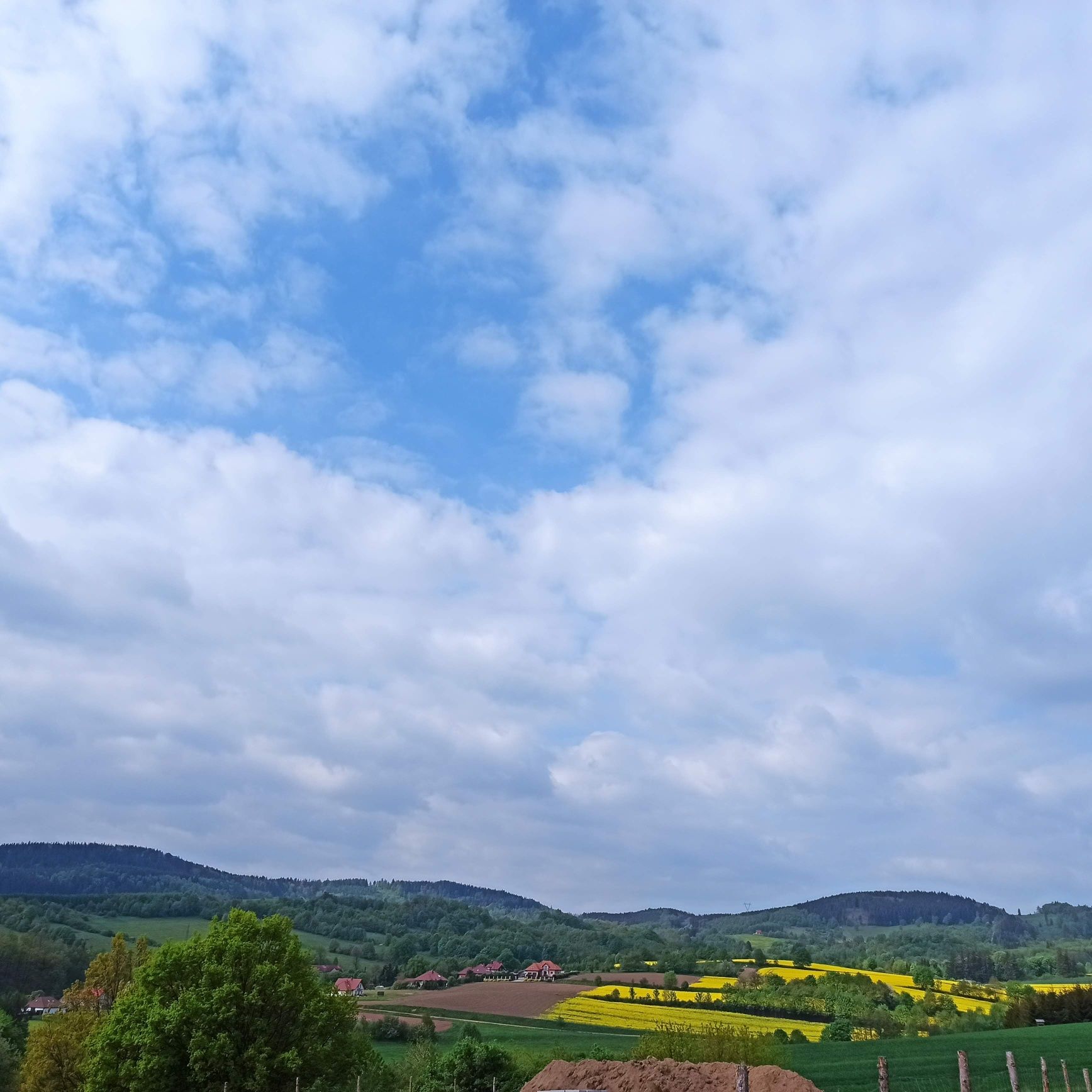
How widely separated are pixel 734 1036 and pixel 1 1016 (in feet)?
171

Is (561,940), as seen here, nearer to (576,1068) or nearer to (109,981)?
(109,981)

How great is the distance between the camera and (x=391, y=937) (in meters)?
186

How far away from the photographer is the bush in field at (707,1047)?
5803cm

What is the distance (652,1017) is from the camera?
3802 inches

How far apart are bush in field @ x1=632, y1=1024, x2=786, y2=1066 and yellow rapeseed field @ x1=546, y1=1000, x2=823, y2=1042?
2333cm

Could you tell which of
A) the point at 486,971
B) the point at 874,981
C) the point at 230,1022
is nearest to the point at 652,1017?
the point at 874,981

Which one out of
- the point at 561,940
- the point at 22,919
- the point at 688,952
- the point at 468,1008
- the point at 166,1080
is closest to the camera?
the point at 166,1080

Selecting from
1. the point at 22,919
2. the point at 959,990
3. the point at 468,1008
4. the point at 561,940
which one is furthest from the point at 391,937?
the point at 959,990

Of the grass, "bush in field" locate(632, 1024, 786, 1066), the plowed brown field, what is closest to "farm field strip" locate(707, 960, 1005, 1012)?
the plowed brown field

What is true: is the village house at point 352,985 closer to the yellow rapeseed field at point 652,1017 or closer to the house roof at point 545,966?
the house roof at point 545,966

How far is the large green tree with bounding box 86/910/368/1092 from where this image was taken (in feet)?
139

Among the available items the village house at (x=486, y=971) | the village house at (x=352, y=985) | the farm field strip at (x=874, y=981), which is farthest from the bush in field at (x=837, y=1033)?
the village house at (x=486, y=971)

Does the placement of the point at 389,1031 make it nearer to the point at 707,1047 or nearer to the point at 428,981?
the point at 428,981

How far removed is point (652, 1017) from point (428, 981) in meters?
48.0
